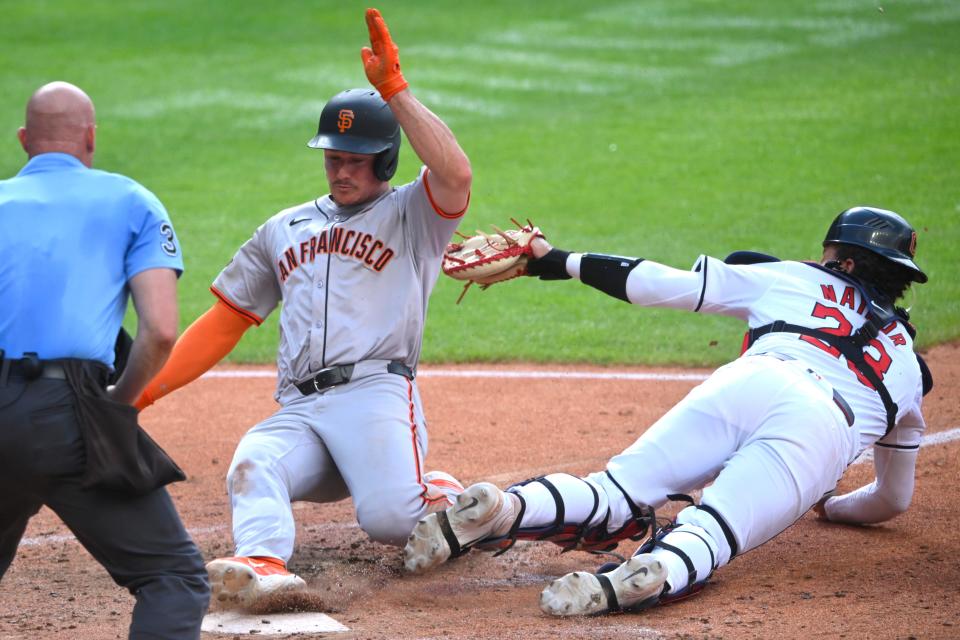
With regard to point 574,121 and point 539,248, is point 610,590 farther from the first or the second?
point 574,121

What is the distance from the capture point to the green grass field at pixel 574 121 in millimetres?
10047

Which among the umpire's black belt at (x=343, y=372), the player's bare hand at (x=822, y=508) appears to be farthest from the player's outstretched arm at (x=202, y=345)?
the player's bare hand at (x=822, y=508)

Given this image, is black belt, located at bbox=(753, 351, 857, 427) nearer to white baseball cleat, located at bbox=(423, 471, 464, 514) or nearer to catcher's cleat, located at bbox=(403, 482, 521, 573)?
catcher's cleat, located at bbox=(403, 482, 521, 573)

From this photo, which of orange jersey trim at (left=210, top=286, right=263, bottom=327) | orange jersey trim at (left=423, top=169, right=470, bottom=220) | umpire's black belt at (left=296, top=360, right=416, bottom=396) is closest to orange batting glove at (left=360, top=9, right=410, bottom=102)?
orange jersey trim at (left=423, top=169, right=470, bottom=220)

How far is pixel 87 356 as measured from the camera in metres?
3.39

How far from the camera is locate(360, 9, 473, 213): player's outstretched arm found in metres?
4.55

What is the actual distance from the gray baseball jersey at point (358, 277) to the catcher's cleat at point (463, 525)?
0.86 metres

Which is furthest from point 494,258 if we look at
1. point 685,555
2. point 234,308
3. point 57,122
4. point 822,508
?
point 57,122

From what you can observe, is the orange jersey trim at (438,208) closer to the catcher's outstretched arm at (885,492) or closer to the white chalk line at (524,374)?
the catcher's outstretched arm at (885,492)

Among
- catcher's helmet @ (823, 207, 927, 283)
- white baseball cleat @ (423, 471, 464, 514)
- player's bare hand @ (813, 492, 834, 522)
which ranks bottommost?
A: player's bare hand @ (813, 492, 834, 522)

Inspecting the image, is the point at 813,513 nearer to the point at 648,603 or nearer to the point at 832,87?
the point at 648,603

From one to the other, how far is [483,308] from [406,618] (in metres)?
5.73

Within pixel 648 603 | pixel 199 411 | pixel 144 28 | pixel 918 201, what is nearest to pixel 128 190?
pixel 648 603

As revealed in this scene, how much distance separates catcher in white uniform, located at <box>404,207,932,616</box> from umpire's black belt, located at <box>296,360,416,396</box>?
71 centimetres
